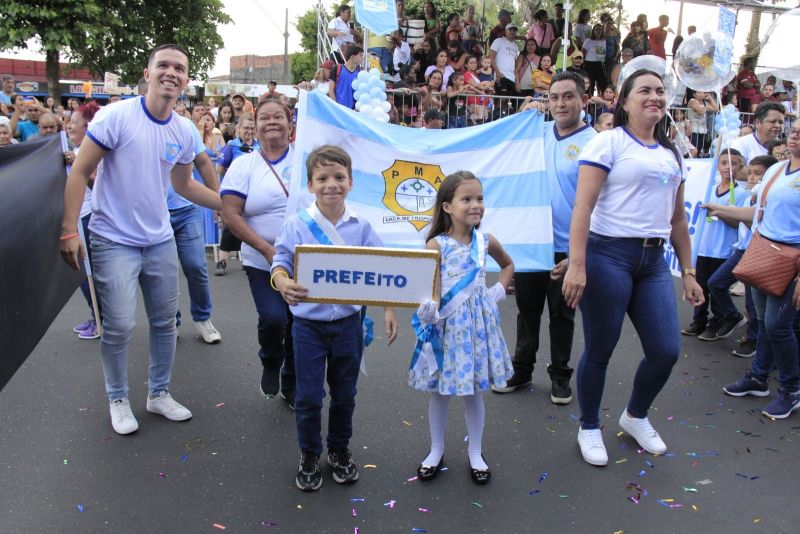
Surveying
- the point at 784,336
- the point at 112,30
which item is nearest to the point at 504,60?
the point at 784,336

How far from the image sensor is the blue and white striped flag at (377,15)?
8.84 meters

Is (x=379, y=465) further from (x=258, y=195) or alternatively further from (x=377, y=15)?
(x=377, y=15)

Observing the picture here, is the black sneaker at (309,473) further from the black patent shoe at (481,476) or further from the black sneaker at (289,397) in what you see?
the black sneaker at (289,397)

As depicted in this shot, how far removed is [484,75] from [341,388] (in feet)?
34.1

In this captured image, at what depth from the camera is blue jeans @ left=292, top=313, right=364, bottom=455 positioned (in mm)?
3045

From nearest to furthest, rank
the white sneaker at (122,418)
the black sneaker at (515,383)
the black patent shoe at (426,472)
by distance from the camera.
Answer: the black patent shoe at (426,472) < the white sneaker at (122,418) < the black sneaker at (515,383)

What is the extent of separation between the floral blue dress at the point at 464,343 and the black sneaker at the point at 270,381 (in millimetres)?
1273

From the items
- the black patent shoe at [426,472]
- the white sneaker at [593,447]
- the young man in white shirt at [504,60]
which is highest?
the young man in white shirt at [504,60]

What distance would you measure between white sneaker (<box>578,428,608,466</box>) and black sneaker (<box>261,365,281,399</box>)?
74.1 inches

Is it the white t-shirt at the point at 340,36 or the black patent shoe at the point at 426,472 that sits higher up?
the white t-shirt at the point at 340,36

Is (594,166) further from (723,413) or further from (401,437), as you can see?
(723,413)

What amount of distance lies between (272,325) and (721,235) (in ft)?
14.0

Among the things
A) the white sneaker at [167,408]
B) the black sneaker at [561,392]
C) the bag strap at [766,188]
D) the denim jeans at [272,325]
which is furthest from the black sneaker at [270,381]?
the bag strap at [766,188]

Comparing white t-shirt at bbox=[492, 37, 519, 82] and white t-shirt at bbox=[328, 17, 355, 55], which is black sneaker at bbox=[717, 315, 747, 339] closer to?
white t-shirt at bbox=[492, 37, 519, 82]
